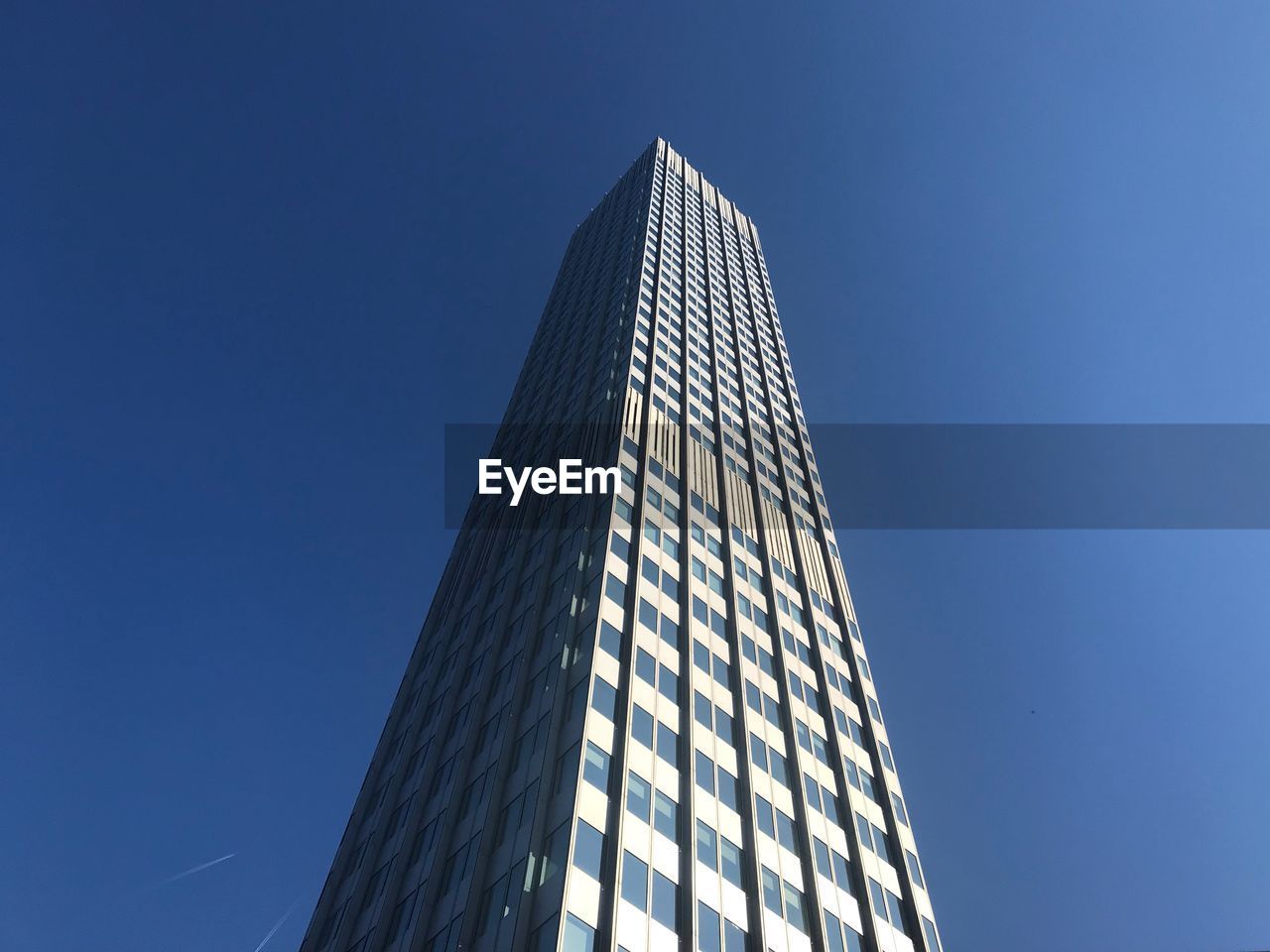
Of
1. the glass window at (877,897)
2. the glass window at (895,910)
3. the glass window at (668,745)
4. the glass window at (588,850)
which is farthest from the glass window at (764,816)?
the glass window at (588,850)

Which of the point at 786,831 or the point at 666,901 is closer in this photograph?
the point at 666,901

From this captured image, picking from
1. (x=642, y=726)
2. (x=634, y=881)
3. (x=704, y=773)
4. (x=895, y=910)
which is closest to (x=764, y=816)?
(x=704, y=773)

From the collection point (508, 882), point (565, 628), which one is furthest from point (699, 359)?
point (508, 882)

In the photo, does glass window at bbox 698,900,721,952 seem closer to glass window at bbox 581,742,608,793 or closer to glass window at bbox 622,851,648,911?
glass window at bbox 622,851,648,911

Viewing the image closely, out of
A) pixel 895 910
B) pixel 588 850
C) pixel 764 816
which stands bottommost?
pixel 895 910

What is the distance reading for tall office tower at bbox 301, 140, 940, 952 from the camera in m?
31.2

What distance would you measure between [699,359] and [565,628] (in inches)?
1543

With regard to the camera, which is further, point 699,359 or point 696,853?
point 699,359

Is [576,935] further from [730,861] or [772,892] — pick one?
[772,892]

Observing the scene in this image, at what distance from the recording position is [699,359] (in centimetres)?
7488

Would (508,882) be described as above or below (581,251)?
below

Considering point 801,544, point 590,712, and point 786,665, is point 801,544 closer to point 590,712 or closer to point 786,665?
point 786,665

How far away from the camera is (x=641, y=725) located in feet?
118

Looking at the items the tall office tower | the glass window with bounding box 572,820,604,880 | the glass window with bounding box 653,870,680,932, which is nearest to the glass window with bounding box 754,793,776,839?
the tall office tower
